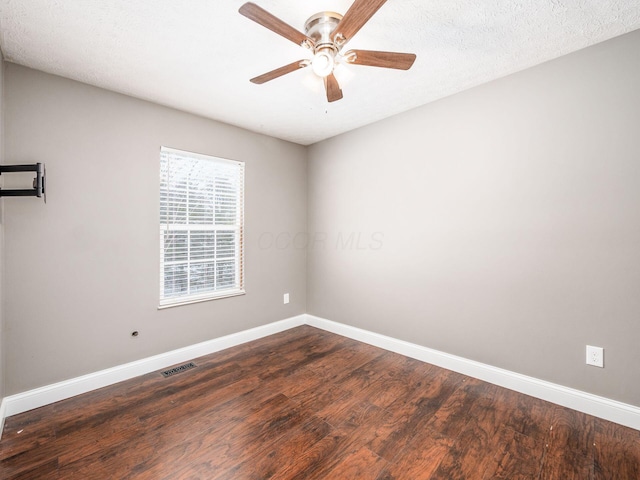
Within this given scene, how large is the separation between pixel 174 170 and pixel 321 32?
198cm

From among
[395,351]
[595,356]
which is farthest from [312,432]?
[595,356]

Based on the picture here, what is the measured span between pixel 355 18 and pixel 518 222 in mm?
1953

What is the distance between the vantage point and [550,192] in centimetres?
219

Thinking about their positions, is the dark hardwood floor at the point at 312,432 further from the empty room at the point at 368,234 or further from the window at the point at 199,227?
the window at the point at 199,227

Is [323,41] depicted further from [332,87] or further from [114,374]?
[114,374]

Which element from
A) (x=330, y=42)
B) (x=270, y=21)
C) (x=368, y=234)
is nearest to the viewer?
(x=270, y=21)

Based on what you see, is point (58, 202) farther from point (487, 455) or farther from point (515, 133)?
point (515, 133)

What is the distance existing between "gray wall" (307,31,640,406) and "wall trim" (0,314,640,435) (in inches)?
2.9

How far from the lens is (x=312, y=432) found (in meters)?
1.87

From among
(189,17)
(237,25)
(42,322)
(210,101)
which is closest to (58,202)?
(42,322)

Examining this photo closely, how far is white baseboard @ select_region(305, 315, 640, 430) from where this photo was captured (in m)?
1.93

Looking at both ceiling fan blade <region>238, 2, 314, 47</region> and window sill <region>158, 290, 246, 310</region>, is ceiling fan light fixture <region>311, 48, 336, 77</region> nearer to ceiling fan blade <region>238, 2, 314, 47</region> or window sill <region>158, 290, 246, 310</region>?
ceiling fan blade <region>238, 2, 314, 47</region>

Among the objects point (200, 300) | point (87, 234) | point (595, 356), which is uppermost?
point (87, 234)

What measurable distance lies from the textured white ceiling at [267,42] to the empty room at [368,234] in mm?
18
